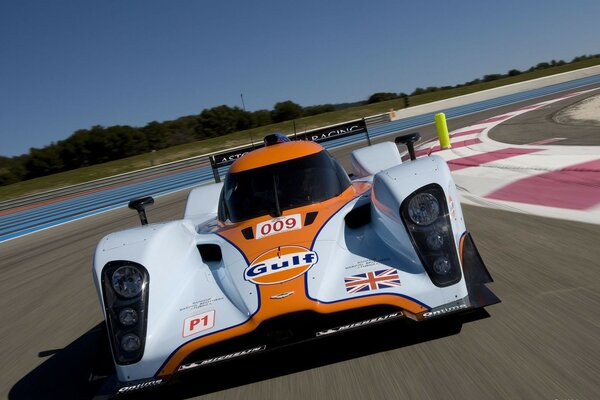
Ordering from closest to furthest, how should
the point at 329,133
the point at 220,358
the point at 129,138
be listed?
the point at 220,358
the point at 329,133
the point at 129,138

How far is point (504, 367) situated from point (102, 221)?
11.0m

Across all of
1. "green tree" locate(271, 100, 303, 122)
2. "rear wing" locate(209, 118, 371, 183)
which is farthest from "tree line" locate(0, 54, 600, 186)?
"rear wing" locate(209, 118, 371, 183)

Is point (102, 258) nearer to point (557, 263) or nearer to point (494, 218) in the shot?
point (557, 263)

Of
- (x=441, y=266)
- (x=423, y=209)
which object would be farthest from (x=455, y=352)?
(x=423, y=209)

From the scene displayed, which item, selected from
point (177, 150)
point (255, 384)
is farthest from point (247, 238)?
point (177, 150)

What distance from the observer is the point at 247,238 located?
3.40m

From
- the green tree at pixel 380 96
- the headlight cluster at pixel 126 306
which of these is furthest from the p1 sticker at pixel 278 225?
the green tree at pixel 380 96

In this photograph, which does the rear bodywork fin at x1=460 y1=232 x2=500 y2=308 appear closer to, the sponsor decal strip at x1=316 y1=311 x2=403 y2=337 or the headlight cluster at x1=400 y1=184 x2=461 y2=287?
the headlight cluster at x1=400 y1=184 x2=461 y2=287

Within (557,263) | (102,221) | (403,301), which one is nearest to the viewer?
(403,301)

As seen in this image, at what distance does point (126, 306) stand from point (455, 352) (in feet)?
5.50

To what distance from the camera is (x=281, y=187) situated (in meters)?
3.88

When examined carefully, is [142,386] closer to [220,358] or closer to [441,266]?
[220,358]

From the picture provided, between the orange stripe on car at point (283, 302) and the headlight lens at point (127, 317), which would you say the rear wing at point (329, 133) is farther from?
the headlight lens at point (127, 317)

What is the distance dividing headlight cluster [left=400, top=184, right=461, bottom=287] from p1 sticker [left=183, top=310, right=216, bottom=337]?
1119 mm
